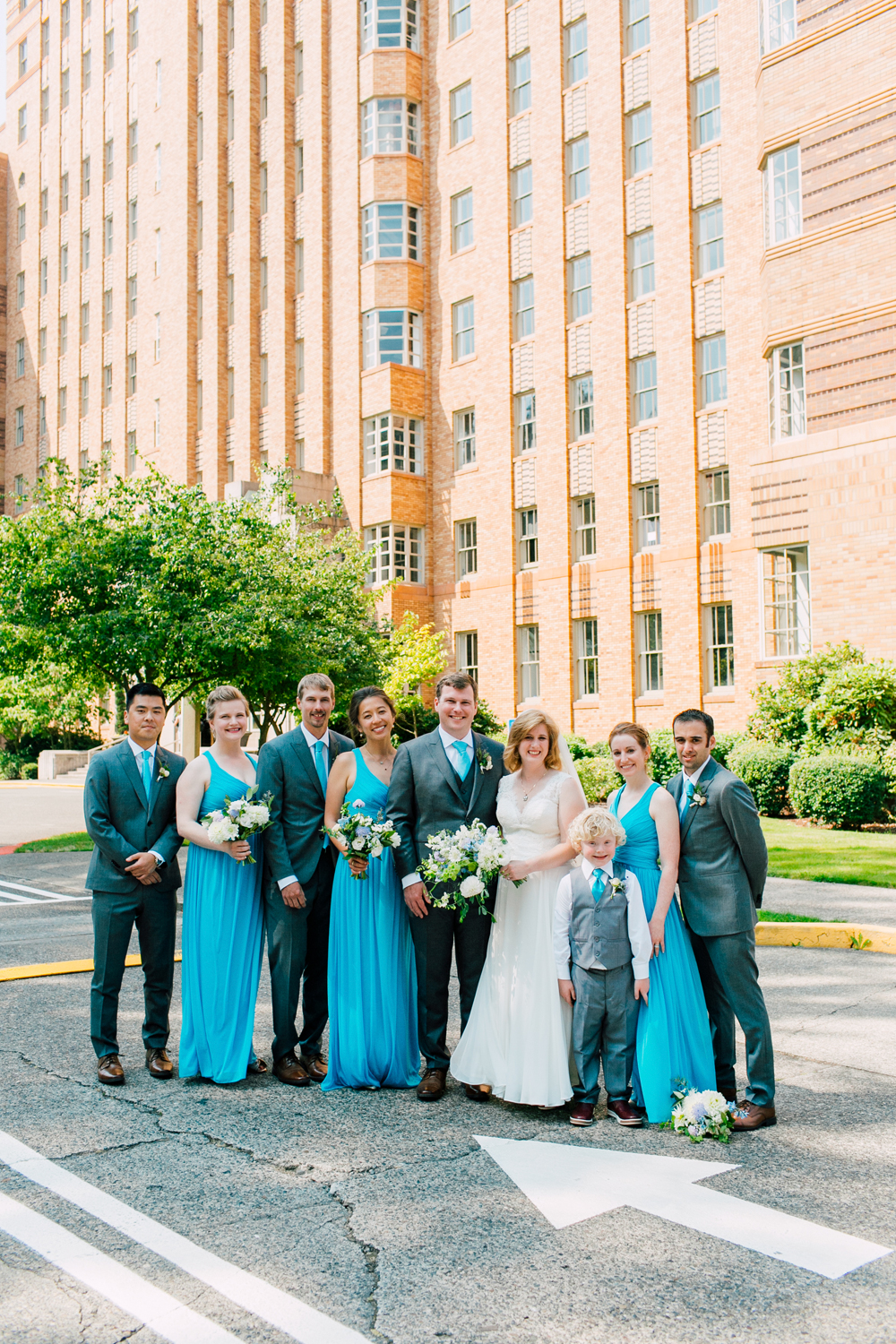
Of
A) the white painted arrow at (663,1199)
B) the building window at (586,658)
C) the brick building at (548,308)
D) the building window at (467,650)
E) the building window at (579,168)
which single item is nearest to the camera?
the white painted arrow at (663,1199)

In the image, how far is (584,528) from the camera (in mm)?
32750

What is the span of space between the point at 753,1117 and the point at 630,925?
3.45ft

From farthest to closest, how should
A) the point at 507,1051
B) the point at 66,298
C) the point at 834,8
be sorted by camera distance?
the point at 66,298 < the point at 834,8 < the point at 507,1051

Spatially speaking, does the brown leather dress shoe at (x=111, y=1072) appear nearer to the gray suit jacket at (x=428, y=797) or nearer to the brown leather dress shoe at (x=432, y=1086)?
the brown leather dress shoe at (x=432, y=1086)

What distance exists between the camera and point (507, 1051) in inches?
223

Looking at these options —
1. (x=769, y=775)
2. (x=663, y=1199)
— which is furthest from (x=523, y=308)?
(x=663, y=1199)

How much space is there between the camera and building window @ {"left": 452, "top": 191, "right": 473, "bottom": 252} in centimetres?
3616

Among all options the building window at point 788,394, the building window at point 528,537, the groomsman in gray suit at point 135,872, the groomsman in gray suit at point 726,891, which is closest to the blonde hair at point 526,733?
the groomsman in gray suit at point 726,891

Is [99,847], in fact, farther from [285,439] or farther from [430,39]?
[430,39]

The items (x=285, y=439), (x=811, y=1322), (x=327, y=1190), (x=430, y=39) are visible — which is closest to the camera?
(x=811, y=1322)

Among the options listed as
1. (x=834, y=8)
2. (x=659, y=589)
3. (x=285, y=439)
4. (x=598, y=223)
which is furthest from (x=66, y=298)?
(x=834, y=8)

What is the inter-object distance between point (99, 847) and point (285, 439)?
35.2 meters

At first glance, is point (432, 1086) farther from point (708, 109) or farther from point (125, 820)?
point (708, 109)

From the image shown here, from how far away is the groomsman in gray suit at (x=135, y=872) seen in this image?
621 centimetres
